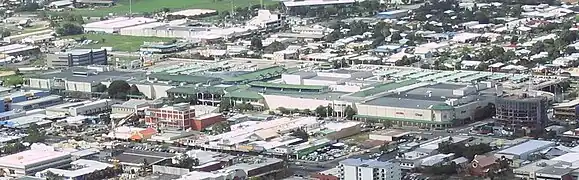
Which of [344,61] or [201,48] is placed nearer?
[344,61]

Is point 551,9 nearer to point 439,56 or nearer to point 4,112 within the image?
point 439,56

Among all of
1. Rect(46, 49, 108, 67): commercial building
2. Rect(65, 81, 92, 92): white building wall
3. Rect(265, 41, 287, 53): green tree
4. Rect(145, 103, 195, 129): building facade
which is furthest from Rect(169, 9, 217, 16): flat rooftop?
Rect(145, 103, 195, 129): building facade

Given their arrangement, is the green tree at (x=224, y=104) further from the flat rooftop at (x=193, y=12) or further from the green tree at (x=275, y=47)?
the flat rooftop at (x=193, y=12)

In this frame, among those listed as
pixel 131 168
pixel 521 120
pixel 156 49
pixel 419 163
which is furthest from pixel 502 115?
pixel 156 49

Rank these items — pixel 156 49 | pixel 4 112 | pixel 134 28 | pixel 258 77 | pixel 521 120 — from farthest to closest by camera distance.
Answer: pixel 134 28
pixel 156 49
pixel 258 77
pixel 4 112
pixel 521 120

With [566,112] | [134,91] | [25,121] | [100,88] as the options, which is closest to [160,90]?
[134,91]

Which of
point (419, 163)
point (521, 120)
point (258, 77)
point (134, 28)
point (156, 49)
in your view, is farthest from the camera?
point (134, 28)

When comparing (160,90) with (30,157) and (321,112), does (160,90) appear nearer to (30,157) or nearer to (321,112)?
(321,112)
